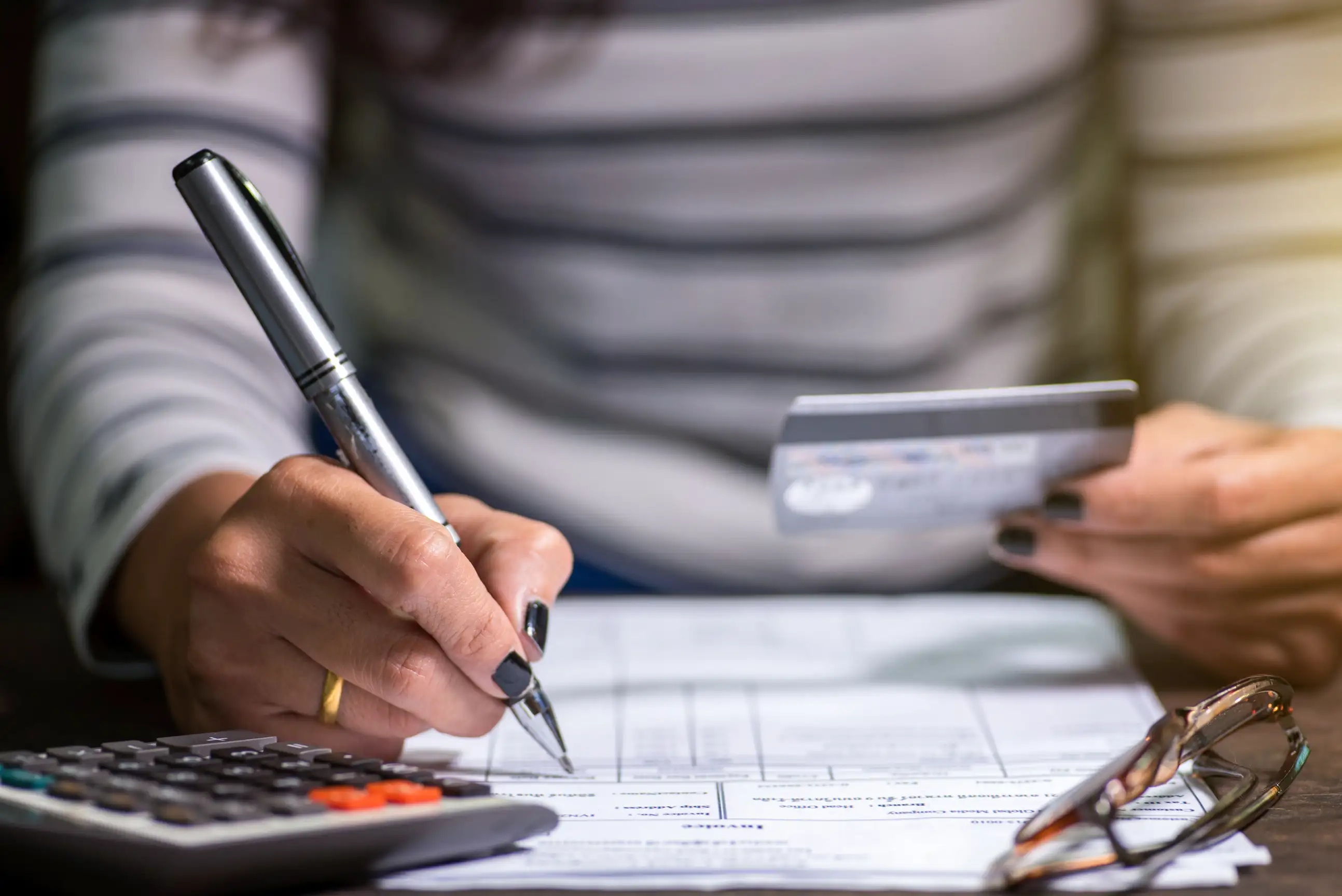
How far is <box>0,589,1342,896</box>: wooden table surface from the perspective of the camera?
12.0 inches

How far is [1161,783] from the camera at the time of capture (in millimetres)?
339

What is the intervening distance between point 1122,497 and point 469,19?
478mm

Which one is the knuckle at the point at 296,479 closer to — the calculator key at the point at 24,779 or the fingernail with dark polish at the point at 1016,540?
Answer: the calculator key at the point at 24,779

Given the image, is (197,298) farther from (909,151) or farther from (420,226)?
(909,151)

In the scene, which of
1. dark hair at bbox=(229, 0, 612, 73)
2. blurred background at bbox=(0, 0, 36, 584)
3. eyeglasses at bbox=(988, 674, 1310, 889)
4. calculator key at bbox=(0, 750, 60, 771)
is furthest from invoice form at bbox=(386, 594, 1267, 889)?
blurred background at bbox=(0, 0, 36, 584)

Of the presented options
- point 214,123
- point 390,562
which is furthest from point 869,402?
point 214,123

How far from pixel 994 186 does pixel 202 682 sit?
0.58 metres

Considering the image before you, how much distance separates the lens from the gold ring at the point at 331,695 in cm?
38

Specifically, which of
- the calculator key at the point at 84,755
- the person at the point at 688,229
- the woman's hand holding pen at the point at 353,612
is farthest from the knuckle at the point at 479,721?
the person at the point at 688,229

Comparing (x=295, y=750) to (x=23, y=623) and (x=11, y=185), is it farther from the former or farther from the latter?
(x=11, y=185)

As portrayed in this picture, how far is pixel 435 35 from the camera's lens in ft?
2.40

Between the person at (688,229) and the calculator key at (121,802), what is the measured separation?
258mm

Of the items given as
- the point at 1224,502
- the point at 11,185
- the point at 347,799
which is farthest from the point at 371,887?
the point at 11,185

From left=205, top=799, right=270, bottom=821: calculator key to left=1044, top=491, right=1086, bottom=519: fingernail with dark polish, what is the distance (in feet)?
1.10
